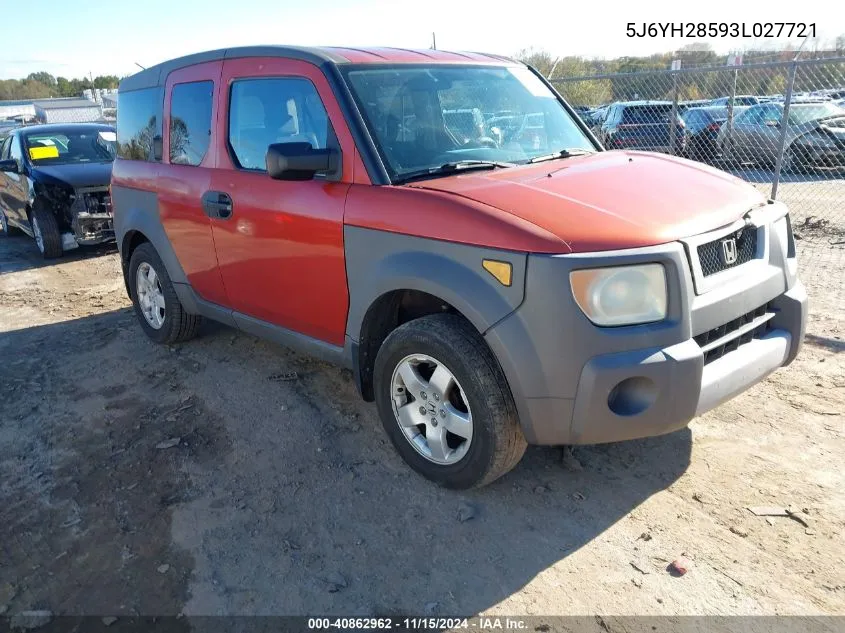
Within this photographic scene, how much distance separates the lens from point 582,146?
163 inches

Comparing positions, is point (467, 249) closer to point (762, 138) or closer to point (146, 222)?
point (146, 222)

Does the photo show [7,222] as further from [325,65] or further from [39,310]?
[325,65]

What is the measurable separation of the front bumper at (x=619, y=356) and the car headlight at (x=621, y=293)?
0.03 m

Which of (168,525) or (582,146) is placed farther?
(582,146)

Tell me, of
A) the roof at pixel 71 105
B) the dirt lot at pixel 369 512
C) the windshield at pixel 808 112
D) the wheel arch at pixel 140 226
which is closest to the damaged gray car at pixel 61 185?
the wheel arch at pixel 140 226

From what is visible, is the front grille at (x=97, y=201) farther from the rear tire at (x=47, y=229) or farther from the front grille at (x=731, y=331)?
the front grille at (x=731, y=331)

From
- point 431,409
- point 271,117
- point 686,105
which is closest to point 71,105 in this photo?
point 686,105

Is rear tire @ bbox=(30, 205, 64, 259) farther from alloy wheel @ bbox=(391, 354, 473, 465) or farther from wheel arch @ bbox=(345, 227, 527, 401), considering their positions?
alloy wheel @ bbox=(391, 354, 473, 465)

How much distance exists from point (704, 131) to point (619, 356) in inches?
412

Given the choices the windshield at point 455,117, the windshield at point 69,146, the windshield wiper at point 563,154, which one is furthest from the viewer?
the windshield at point 69,146

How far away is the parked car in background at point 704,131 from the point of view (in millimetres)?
11164

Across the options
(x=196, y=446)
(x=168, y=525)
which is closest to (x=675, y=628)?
(x=168, y=525)

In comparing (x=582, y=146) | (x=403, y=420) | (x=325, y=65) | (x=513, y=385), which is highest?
(x=325, y=65)

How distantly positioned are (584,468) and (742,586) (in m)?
0.96
